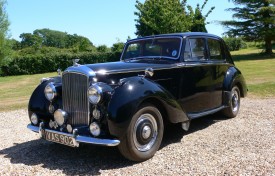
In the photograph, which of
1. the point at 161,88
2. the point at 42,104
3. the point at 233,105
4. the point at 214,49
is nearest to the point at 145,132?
the point at 161,88

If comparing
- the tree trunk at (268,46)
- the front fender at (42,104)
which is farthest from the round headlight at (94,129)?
the tree trunk at (268,46)

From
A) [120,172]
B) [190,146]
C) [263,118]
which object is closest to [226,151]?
[190,146]

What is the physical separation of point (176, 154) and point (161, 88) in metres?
1.04

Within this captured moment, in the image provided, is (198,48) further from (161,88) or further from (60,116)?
(60,116)

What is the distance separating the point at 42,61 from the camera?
28.3 m

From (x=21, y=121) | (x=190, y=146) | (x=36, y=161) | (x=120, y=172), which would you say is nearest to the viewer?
(x=120, y=172)

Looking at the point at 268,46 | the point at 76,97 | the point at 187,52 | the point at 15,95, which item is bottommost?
the point at 15,95

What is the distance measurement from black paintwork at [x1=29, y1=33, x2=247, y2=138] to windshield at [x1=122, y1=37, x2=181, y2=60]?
187 millimetres

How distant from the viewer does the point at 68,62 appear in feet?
96.5

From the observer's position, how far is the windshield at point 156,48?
5887 millimetres

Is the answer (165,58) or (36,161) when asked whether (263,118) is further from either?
(36,161)

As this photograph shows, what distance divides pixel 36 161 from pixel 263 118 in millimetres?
5005

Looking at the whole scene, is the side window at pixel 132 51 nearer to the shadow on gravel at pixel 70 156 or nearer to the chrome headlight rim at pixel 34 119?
the shadow on gravel at pixel 70 156

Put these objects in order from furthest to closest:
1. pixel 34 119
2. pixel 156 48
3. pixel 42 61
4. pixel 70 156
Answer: pixel 42 61
pixel 156 48
pixel 34 119
pixel 70 156
